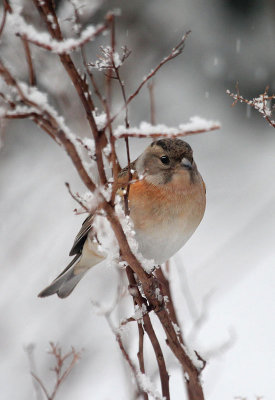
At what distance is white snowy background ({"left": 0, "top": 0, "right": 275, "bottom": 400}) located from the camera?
393 centimetres


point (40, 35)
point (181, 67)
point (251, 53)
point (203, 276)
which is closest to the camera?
point (40, 35)

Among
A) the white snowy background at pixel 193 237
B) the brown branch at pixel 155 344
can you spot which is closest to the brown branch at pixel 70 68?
the brown branch at pixel 155 344

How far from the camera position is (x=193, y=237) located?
6.81 metres

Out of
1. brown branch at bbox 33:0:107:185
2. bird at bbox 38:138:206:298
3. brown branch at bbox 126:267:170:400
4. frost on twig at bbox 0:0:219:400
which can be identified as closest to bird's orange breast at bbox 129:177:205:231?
bird at bbox 38:138:206:298

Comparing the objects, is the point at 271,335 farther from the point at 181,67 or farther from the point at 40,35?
the point at 181,67

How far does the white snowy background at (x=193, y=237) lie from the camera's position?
3932mm

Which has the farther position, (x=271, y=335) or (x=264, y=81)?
(x=264, y=81)

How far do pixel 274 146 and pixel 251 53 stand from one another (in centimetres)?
167

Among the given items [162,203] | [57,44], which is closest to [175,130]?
[57,44]

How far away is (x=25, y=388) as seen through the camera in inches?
160

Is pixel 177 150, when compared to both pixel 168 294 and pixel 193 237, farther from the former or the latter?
pixel 193 237

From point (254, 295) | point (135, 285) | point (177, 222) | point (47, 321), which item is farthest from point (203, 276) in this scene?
point (135, 285)

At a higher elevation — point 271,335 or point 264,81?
point 264,81

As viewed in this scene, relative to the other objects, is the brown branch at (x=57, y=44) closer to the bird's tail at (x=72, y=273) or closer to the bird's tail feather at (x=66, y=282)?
the bird's tail at (x=72, y=273)
